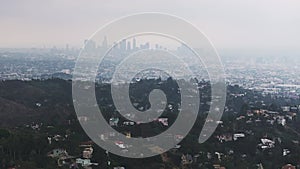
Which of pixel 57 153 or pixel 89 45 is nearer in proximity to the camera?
pixel 89 45

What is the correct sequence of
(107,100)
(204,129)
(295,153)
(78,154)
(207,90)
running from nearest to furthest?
(78,154) → (295,153) → (204,129) → (107,100) → (207,90)

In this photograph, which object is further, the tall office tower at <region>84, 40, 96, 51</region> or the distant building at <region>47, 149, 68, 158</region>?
the distant building at <region>47, 149, 68, 158</region>

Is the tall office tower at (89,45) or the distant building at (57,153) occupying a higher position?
the tall office tower at (89,45)

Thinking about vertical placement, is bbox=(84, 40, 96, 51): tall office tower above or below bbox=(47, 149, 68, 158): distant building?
above

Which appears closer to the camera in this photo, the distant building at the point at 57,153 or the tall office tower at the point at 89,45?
the tall office tower at the point at 89,45

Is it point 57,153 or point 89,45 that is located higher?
point 89,45

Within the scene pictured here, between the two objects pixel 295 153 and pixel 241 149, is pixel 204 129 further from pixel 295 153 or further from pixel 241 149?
pixel 295 153

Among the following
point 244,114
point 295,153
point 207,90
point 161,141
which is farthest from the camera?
point 207,90

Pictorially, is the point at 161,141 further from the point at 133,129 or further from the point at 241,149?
the point at 241,149

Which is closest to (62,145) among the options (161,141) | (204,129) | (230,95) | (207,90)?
(161,141)

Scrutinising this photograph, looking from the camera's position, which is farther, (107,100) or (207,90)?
(207,90)
